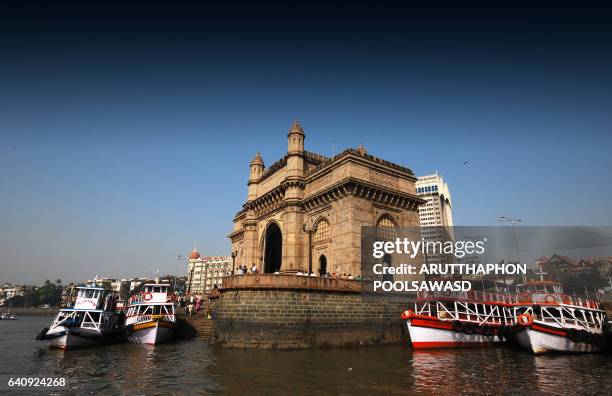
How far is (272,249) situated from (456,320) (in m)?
25.9

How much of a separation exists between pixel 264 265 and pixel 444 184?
100 metres

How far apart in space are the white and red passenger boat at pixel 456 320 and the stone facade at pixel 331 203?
590 centimetres

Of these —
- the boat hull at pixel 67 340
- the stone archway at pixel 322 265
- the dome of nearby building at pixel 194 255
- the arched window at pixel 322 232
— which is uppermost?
the dome of nearby building at pixel 194 255

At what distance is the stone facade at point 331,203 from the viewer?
29.3 meters

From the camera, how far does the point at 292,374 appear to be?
15742 mm

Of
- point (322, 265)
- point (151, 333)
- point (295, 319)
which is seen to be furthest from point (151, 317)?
point (322, 265)

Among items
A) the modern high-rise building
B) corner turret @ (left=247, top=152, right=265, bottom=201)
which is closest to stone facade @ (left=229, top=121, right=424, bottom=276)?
corner turret @ (left=247, top=152, right=265, bottom=201)

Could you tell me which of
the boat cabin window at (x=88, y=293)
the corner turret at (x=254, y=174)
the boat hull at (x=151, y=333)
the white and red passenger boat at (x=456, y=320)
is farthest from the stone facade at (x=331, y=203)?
the boat cabin window at (x=88, y=293)

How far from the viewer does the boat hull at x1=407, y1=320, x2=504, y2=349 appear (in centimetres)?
2317

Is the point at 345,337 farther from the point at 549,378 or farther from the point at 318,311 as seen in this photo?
the point at 549,378

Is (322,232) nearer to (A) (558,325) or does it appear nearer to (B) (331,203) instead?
(B) (331,203)

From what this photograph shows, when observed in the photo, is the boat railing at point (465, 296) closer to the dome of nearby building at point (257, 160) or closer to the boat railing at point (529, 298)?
the boat railing at point (529, 298)

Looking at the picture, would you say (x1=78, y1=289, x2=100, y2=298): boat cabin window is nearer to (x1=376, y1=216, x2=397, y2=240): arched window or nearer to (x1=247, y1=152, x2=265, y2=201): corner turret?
(x1=247, y1=152, x2=265, y2=201): corner turret

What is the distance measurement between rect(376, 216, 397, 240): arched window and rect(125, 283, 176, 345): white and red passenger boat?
1867 cm
